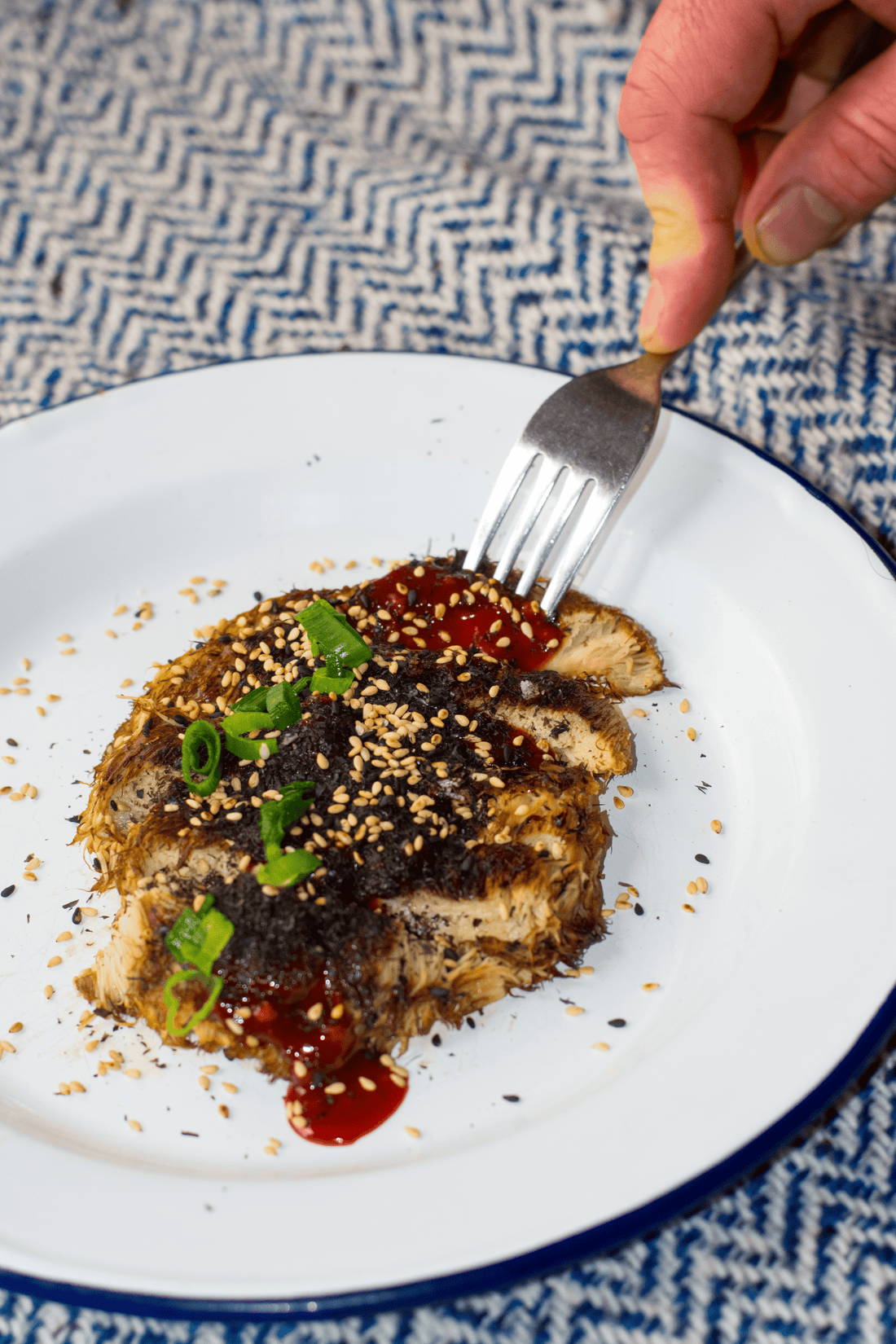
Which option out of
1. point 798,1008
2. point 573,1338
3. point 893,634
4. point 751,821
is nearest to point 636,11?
point 893,634

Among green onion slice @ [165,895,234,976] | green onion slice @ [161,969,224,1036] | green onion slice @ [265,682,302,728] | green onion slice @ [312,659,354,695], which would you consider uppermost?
green onion slice @ [312,659,354,695]

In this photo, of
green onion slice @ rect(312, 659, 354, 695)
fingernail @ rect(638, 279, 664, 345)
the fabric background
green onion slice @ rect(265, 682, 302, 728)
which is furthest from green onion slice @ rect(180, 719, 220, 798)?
fingernail @ rect(638, 279, 664, 345)

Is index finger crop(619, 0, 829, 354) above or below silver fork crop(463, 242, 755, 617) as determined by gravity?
above

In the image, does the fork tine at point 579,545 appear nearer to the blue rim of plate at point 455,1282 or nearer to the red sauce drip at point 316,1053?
the red sauce drip at point 316,1053

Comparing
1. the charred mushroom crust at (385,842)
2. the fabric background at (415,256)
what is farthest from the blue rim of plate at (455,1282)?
the charred mushroom crust at (385,842)

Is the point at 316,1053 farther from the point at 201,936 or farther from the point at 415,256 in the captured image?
the point at 415,256

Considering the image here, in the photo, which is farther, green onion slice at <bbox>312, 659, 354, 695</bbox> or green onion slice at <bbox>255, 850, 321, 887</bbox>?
green onion slice at <bbox>312, 659, 354, 695</bbox>

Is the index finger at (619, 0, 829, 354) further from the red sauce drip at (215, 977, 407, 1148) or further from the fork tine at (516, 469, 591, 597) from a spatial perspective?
the red sauce drip at (215, 977, 407, 1148)
